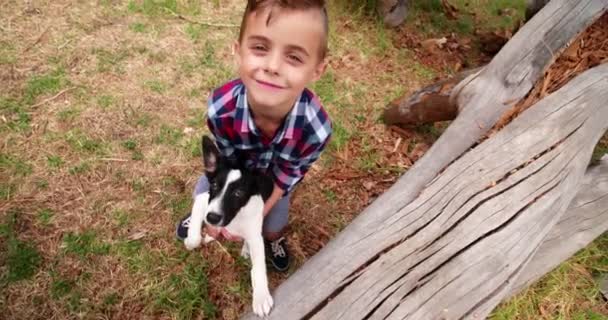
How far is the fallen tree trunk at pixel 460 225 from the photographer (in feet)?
6.02

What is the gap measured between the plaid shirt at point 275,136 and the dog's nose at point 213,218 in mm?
315

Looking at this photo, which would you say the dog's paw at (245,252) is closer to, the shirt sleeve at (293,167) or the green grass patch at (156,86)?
the shirt sleeve at (293,167)

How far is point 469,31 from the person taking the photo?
229 inches

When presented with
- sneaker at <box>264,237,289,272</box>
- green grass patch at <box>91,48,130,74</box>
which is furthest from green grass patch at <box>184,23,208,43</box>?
sneaker at <box>264,237,289,272</box>

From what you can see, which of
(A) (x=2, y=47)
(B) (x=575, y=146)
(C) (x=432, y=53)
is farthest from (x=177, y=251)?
(C) (x=432, y=53)

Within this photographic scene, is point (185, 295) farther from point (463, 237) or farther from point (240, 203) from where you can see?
point (463, 237)

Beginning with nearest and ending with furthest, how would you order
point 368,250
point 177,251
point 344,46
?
point 368,250
point 177,251
point 344,46

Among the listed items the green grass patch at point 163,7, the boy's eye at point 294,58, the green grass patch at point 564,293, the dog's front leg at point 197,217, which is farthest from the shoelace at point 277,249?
the green grass patch at point 163,7

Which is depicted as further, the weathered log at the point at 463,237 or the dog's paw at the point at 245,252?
the dog's paw at the point at 245,252

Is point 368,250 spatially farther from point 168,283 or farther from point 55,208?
point 55,208

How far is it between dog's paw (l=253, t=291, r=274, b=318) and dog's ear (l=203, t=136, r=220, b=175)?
0.60 meters

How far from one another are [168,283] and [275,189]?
112cm

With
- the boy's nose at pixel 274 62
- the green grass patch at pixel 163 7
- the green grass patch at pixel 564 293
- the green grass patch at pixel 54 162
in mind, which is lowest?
the green grass patch at pixel 54 162

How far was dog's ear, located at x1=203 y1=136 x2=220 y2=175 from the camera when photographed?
2.01m
